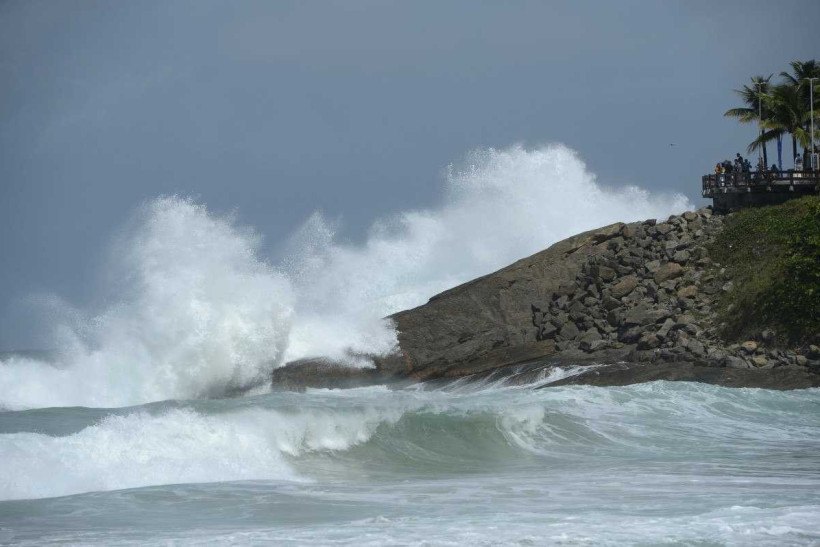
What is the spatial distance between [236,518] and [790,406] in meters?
13.6

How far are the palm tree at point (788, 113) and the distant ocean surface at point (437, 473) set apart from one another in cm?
2026

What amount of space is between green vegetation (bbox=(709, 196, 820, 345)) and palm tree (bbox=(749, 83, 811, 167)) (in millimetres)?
9093

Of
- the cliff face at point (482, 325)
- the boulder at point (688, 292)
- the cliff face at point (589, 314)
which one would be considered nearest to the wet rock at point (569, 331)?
the cliff face at point (589, 314)

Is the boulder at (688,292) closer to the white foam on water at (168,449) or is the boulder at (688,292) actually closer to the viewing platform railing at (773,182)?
the viewing platform railing at (773,182)

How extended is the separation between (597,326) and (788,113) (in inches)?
642

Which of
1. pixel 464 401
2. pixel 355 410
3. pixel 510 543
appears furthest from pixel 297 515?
pixel 464 401

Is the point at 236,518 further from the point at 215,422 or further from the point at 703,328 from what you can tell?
the point at 703,328

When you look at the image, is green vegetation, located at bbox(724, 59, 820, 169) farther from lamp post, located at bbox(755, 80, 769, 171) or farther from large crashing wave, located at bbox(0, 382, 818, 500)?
large crashing wave, located at bbox(0, 382, 818, 500)

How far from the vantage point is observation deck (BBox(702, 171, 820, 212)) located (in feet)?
112

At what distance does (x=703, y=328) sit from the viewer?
2769cm

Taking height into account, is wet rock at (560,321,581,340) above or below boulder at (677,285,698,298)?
below

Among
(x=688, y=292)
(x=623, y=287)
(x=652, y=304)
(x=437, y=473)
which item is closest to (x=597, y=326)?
(x=652, y=304)

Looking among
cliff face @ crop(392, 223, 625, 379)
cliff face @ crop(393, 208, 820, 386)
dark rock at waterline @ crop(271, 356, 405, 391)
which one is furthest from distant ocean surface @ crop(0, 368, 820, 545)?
dark rock at waterline @ crop(271, 356, 405, 391)

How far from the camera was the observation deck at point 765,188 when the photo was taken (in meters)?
34.2
